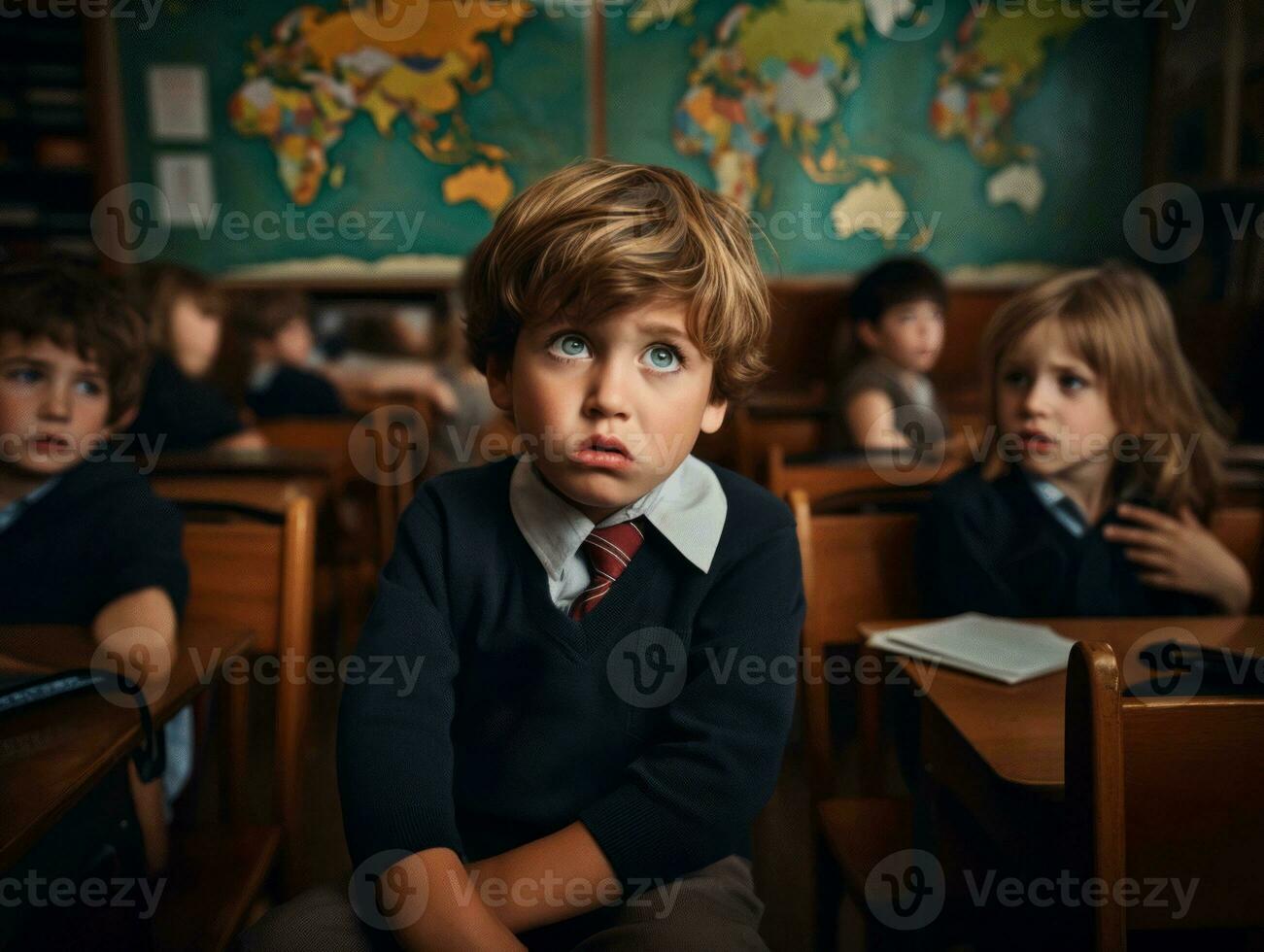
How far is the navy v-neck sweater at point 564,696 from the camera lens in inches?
33.7

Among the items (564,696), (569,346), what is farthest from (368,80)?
(564,696)

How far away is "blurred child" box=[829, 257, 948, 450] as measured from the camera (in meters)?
2.77

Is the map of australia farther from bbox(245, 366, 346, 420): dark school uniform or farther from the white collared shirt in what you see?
the white collared shirt

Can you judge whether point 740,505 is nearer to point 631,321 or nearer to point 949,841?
point 631,321

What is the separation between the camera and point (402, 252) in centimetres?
536

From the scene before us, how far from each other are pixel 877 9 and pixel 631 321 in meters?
5.06

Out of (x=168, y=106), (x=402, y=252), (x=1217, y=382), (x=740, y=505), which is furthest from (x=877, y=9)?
(x=740, y=505)

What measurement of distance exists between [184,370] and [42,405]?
1713 millimetres

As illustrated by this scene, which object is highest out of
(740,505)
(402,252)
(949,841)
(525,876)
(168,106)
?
(168,106)

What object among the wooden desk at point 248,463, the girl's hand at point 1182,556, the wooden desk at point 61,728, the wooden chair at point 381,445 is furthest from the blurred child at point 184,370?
the girl's hand at point 1182,556

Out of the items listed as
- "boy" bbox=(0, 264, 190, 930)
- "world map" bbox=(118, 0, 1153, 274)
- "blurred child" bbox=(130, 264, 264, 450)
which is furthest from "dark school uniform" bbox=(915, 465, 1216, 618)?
"world map" bbox=(118, 0, 1153, 274)

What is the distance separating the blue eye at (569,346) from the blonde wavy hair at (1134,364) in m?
0.91

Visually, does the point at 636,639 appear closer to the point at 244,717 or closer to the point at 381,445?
the point at 244,717

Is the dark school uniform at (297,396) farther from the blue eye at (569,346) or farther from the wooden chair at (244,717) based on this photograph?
the blue eye at (569,346)
